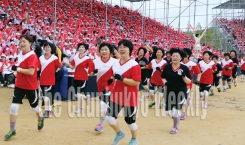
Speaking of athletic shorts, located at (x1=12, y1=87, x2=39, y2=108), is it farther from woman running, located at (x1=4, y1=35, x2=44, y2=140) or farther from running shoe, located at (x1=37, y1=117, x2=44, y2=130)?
running shoe, located at (x1=37, y1=117, x2=44, y2=130)

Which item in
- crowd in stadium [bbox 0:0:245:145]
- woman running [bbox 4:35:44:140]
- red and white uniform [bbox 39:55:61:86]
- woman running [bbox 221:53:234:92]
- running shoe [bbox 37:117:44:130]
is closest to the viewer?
crowd in stadium [bbox 0:0:245:145]

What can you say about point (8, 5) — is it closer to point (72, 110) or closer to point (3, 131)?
point (72, 110)

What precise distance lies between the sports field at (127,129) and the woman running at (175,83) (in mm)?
513

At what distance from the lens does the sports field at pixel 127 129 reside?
5199 millimetres

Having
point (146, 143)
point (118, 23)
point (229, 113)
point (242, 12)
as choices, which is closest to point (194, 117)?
point (229, 113)

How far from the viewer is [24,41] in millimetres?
4949

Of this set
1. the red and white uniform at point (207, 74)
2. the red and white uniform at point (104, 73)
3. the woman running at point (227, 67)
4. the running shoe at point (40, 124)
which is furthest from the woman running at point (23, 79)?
the woman running at point (227, 67)

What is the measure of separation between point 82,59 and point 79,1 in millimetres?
19070

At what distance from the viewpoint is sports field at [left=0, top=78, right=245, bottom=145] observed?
17.1ft

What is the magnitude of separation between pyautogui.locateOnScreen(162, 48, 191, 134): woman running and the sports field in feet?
1.68

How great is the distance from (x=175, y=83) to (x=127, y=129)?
4.42 feet

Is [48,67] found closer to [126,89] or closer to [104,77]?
[104,77]

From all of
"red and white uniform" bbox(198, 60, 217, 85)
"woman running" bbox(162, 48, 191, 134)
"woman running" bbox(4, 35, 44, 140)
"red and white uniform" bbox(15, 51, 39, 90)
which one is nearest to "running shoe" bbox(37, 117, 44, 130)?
"woman running" bbox(4, 35, 44, 140)

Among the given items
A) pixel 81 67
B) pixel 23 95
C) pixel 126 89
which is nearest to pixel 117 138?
pixel 126 89
